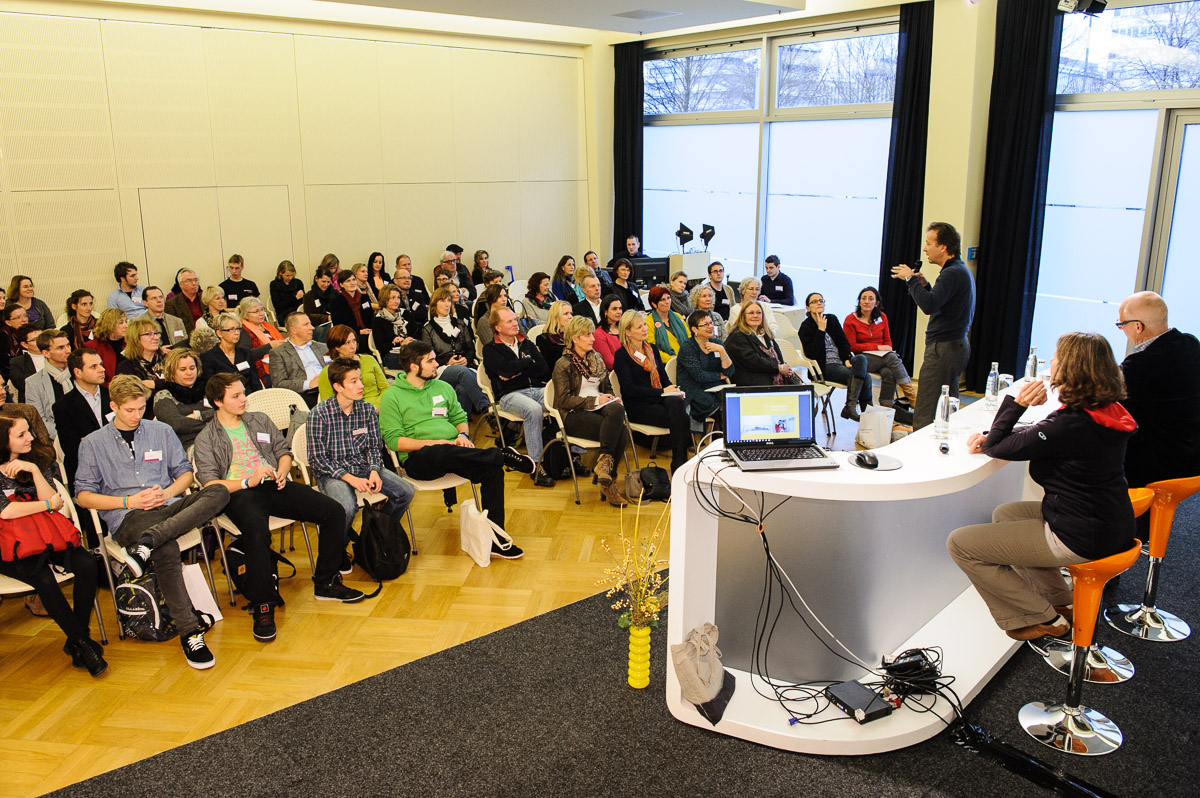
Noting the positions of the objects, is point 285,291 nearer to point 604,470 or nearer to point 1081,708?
point 604,470

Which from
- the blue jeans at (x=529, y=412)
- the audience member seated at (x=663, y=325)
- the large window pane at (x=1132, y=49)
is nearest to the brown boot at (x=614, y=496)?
the blue jeans at (x=529, y=412)

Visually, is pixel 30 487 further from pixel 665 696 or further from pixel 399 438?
pixel 665 696

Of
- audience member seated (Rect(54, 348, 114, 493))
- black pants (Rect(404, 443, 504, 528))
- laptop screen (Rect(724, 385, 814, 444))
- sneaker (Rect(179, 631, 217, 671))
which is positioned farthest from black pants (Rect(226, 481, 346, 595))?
laptop screen (Rect(724, 385, 814, 444))

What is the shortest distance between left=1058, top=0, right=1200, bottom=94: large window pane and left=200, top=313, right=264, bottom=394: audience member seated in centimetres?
668

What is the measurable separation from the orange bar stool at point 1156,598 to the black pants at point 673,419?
2.57 m

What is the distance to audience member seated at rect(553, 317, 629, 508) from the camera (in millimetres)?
5633

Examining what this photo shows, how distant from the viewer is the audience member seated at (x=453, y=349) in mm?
6590

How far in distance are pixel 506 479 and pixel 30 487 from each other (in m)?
2.94

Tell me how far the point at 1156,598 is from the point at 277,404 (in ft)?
15.8

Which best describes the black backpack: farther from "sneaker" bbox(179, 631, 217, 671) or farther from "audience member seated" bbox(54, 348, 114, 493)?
"audience member seated" bbox(54, 348, 114, 493)

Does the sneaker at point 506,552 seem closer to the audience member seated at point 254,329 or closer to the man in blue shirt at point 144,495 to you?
the man in blue shirt at point 144,495

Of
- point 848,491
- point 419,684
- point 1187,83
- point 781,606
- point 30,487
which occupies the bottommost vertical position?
point 419,684

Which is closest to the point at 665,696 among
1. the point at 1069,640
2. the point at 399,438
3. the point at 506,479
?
the point at 1069,640

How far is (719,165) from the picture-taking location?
10.5 metres
